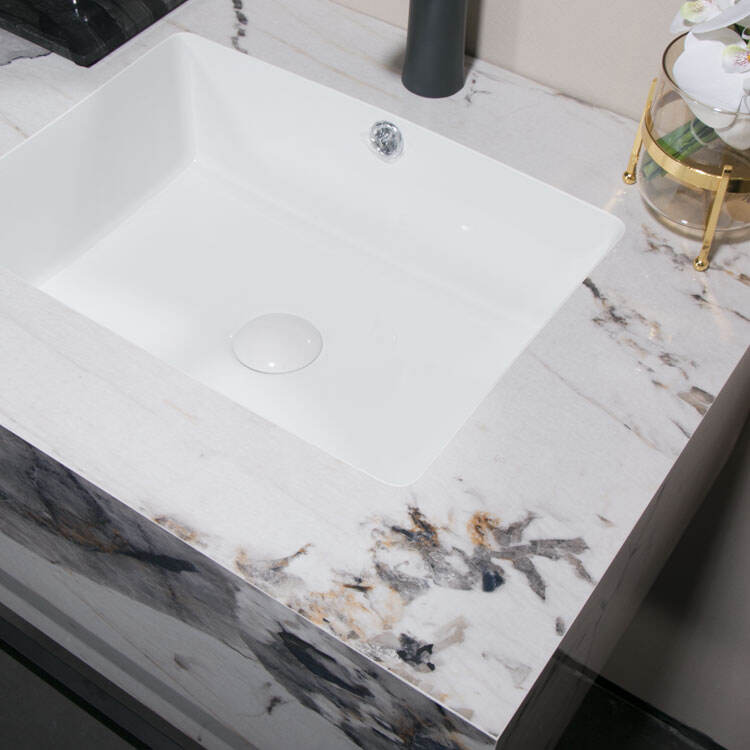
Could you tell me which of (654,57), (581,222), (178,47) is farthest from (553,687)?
(178,47)

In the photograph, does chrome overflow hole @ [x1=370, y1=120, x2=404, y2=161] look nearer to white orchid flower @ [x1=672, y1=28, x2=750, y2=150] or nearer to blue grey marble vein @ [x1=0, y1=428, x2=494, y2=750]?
white orchid flower @ [x1=672, y1=28, x2=750, y2=150]

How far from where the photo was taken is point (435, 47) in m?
0.88

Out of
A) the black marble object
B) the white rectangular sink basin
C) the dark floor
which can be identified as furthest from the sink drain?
the dark floor

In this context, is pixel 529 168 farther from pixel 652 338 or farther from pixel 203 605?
pixel 203 605

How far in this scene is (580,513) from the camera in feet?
2.15

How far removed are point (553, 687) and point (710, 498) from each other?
0.47 metres

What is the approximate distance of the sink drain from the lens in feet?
2.83

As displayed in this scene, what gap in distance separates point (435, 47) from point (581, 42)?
13cm

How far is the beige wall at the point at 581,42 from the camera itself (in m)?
0.84

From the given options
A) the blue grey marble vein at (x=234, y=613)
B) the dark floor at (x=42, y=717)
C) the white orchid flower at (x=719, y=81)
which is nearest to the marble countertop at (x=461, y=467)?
the blue grey marble vein at (x=234, y=613)

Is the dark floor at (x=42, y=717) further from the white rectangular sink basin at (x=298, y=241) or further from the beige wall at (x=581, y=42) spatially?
the beige wall at (x=581, y=42)

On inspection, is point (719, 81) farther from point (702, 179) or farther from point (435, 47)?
point (435, 47)

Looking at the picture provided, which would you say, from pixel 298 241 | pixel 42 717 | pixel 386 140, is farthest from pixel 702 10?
pixel 42 717

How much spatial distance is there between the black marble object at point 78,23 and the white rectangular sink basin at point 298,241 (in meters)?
0.04
